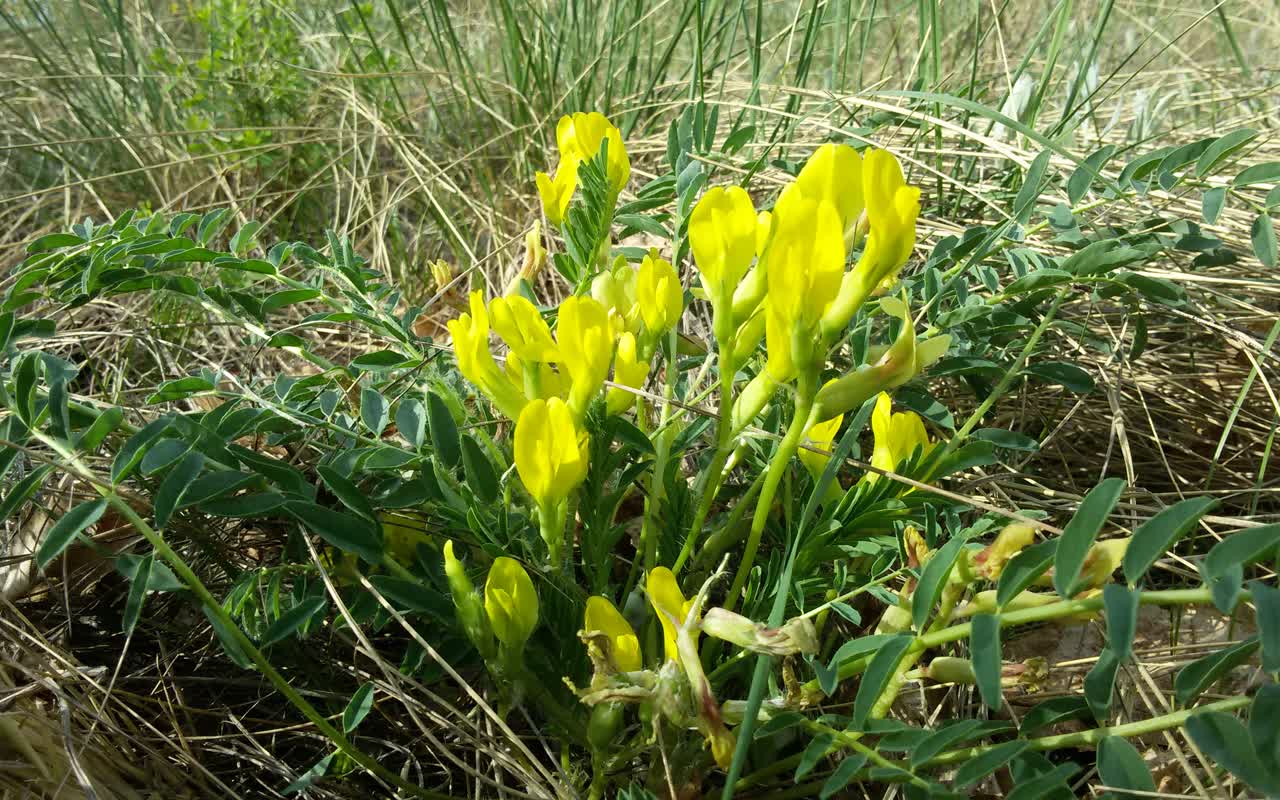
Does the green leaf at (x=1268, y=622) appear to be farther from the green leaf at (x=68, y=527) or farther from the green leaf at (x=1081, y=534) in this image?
the green leaf at (x=68, y=527)

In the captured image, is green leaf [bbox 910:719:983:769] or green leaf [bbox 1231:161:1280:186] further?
green leaf [bbox 1231:161:1280:186]

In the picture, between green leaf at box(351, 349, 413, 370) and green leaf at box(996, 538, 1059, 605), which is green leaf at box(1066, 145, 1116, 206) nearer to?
green leaf at box(996, 538, 1059, 605)

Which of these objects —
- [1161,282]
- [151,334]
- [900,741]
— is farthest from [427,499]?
[151,334]

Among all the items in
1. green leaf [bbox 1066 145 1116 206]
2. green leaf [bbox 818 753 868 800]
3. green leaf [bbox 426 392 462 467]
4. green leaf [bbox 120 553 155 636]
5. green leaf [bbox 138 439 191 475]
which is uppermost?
green leaf [bbox 1066 145 1116 206]

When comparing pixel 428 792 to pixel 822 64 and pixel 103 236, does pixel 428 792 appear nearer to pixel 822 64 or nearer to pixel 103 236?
pixel 103 236

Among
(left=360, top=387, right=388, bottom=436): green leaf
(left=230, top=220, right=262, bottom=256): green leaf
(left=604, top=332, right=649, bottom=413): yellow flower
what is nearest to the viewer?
(left=604, top=332, right=649, bottom=413): yellow flower

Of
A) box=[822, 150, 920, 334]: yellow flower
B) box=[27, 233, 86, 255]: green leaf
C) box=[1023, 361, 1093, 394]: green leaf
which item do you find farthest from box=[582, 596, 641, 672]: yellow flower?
box=[27, 233, 86, 255]: green leaf
